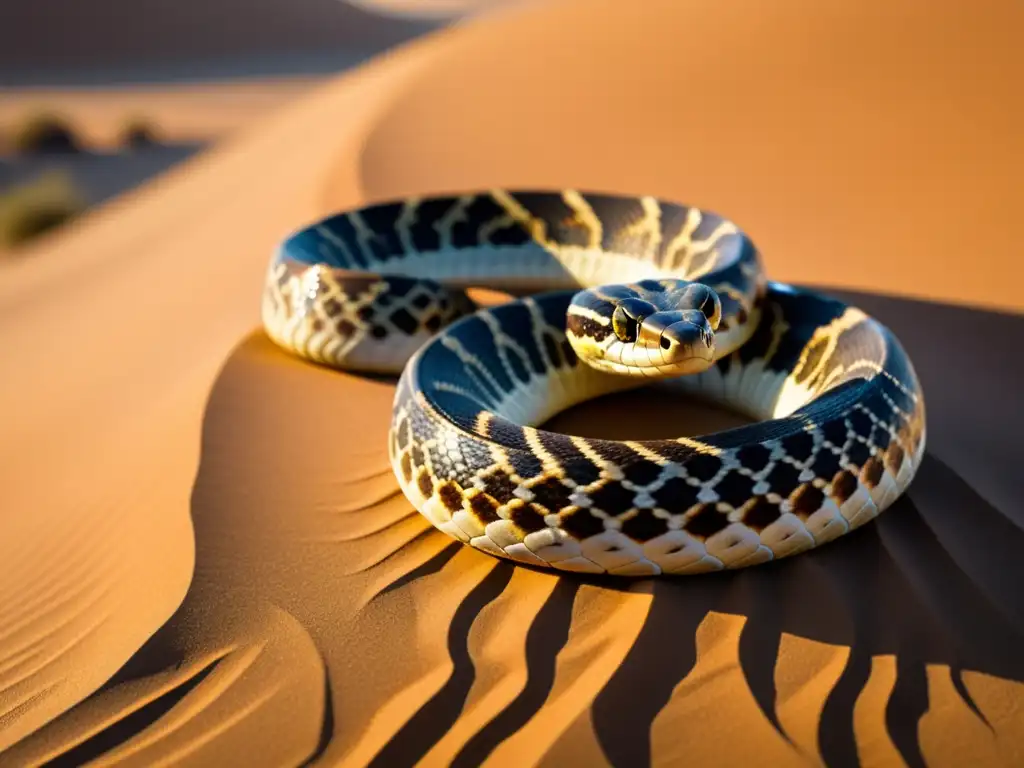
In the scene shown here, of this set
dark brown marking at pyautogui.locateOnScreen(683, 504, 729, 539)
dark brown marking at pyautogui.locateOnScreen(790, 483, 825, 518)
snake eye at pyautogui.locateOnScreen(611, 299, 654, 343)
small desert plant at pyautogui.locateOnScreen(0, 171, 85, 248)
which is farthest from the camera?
small desert plant at pyautogui.locateOnScreen(0, 171, 85, 248)

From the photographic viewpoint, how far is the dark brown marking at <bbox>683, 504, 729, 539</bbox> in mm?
3465

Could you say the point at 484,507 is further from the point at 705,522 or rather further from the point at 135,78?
the point at 135,78

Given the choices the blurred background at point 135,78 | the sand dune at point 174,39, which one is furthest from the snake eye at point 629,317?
the sand dune at point 174,39

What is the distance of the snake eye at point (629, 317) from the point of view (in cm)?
418

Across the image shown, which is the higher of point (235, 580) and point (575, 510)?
point (575, 510)

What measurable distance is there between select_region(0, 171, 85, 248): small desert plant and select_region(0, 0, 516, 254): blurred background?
0.09ft

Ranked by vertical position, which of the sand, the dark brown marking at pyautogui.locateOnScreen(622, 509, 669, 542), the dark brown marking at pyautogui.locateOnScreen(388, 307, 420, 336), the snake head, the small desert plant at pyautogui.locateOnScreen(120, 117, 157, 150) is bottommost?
the sand

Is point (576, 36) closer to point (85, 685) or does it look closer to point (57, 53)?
point (85, 685)

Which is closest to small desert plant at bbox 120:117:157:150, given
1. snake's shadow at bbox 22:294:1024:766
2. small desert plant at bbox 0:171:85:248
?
small desert plant at bbox 0:171:85:248

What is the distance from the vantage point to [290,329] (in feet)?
19.8

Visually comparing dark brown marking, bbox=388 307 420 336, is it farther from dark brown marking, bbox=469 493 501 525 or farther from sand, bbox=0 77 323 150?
sand, bbox=0 77 323 150

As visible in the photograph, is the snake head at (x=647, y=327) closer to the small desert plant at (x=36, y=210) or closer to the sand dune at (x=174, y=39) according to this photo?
the small desert plant at (x=36, y=210)

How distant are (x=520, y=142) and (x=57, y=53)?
128 feet

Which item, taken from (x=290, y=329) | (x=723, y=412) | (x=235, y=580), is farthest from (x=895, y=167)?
(x=235, y=580)
